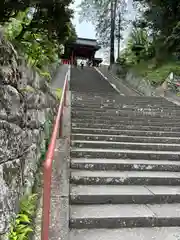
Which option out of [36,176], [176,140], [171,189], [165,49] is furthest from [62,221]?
[165,49]

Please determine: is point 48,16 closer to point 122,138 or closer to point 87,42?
point 122,138

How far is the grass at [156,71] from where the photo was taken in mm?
12227

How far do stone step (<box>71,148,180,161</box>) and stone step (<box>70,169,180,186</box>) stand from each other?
0.47 m

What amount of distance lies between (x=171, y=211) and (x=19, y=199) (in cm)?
166

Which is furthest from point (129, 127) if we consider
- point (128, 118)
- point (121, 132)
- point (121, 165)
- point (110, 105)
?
point (121, 165)

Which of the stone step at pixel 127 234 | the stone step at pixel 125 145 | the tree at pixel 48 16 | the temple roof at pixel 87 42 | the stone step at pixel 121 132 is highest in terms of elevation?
the temple roof at pixel 87 42

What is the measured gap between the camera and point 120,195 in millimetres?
2949

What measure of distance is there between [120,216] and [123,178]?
0.75 meters

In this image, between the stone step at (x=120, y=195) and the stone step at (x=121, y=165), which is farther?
the stone step at (x=121, y=165)

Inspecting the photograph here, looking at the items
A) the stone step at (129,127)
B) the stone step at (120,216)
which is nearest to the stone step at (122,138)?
the stone step at (129,127)

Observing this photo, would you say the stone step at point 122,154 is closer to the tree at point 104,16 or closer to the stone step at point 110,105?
the stone step at point 110,105

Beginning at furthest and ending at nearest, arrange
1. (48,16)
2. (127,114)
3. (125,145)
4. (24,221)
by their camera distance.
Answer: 1. (48,16)
2. (127,114)
3. (125,145)
4. (24,221)

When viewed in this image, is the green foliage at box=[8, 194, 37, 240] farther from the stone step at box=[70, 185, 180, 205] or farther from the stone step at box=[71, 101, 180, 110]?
the stone step at box=[71, 101, 180, 110]

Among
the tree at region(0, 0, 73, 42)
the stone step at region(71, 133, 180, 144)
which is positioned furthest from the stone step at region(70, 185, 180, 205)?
the tree at region(0, 0, 73, 42)
